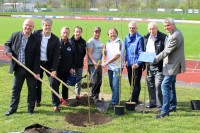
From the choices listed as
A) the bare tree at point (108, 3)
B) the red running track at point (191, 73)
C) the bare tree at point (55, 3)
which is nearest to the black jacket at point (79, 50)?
the red running track at point (191, 73)

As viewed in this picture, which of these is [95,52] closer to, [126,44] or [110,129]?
[126,44]

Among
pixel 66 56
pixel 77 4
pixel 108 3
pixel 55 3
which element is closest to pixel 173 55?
pixel 66 56

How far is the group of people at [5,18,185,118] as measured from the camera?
6.80 metres

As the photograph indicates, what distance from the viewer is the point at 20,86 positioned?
7129mm

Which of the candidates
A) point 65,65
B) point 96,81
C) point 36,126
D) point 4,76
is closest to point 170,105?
point 96,81

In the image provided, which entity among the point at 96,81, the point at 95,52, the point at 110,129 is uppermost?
the point at 95,52

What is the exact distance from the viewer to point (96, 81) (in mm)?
8156

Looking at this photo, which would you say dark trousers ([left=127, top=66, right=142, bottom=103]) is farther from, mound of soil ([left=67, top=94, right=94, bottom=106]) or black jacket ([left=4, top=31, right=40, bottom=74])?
black jacket ([left=4, top=31, right=40, bottom=74])

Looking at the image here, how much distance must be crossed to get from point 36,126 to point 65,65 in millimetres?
2327

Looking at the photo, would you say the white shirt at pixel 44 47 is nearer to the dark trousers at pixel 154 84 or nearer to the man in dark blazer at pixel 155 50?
the man in dark blazer at pixel 155 50

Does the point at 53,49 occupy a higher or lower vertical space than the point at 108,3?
lower

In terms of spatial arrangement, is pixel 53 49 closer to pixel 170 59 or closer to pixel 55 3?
pixel 170 59

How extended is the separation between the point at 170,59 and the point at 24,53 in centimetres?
306

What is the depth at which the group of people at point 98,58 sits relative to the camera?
6801 millimetres
